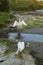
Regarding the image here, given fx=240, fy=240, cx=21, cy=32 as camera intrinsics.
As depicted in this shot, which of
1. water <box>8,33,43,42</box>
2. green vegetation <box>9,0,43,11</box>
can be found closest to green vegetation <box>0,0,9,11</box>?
green vegetation <box>9,0,43,11</box>

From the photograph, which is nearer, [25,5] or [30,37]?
[30,37]

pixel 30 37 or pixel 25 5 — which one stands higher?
pixel 30 37

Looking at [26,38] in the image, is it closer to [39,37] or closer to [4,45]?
[39,37]

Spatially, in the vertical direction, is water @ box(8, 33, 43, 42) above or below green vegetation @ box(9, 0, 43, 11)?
above

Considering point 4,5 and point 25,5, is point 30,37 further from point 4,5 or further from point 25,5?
point 25,5

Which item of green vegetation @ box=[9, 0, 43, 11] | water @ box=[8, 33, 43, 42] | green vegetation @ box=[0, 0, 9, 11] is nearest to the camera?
water @ box=[8, 33, 43, 42]

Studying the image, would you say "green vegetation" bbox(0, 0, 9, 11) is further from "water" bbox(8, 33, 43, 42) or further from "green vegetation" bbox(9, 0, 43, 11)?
"water" bbox(8, 33, 43, 42)

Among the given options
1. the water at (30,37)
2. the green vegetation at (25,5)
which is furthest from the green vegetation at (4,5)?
the water at (30,37)

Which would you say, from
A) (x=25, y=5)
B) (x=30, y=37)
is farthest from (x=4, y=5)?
(x=30, y=37)

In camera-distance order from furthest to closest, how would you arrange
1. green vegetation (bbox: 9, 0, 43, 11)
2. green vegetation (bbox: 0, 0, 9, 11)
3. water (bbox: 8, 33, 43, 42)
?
green vegetation (bbox: 9, 0, 43, 11)
green vegetation (bbox: 0, 0, 9, 11)
water (bbox: 8, 33, 43, 42)

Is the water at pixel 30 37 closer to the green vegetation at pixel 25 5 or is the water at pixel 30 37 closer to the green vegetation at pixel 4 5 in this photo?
the green vegetation at pixel 4 5

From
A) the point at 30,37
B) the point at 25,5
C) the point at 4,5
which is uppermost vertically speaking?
the point at 30,37

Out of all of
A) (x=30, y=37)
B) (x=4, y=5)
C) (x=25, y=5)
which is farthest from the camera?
(x=25, y=5)

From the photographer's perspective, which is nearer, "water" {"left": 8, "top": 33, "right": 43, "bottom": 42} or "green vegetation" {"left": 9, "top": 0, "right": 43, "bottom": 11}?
"water" {"left": 8, "top": 33, "right": 43, "bottom": 42}
